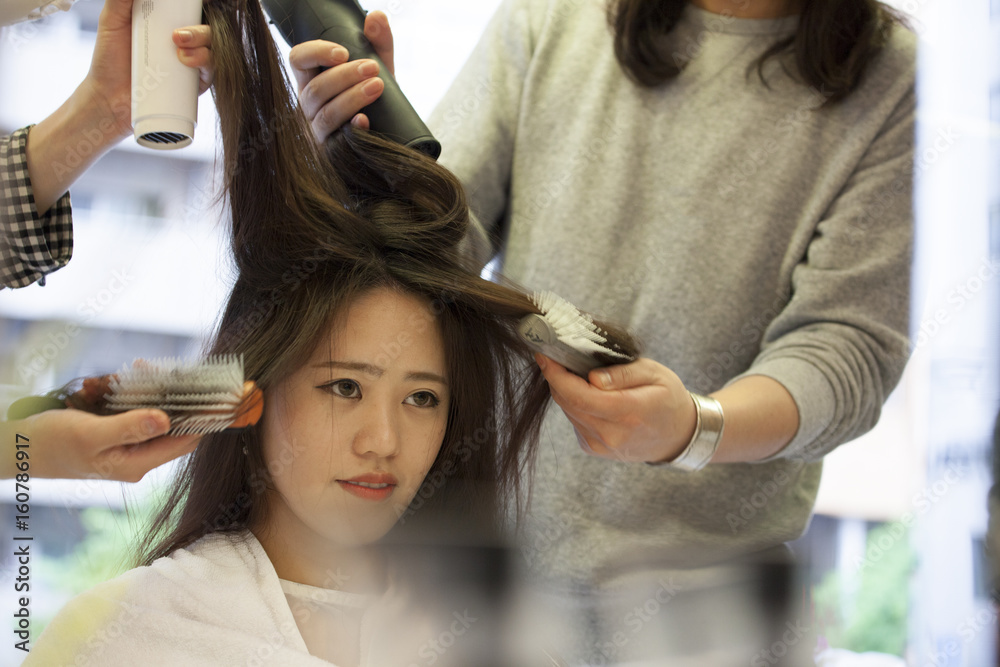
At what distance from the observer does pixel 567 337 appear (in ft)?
1.58

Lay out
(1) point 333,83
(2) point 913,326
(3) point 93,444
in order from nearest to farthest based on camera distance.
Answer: (3) point 93,444 < (1) point 333,83 < (2) point 913,326

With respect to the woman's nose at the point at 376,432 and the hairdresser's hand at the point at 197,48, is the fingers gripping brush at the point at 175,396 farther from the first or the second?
the hairdresser's hand at the point at 197,48

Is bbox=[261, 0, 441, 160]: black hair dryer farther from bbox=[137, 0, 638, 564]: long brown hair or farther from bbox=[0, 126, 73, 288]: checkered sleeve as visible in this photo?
bbox=[0, 126, 73, 288]: checkered sleeve

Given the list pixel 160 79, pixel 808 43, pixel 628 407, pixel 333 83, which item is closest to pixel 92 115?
pixel 160 79

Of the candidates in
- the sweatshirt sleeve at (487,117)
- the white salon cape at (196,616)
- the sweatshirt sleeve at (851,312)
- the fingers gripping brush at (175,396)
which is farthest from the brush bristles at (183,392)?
the sweatshirt sleeve at (851,312)

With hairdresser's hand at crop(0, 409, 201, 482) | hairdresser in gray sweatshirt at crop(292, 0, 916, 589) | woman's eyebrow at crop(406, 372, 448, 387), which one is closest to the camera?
hairdresser's hand at crop(0, 409, 201, 482)

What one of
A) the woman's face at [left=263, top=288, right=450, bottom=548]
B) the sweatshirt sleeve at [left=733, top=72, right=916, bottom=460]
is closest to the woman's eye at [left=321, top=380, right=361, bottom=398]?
the woman's face at [left=263, top=288, right=450, bottom=548]

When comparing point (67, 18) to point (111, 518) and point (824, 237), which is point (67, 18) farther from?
point (824, 237)

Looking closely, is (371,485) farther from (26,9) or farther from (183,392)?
(26,9)

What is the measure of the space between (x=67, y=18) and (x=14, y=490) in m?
0.34

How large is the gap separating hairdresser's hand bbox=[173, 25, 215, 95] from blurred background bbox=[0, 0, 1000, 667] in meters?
0.02

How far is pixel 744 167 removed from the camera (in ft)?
2.13

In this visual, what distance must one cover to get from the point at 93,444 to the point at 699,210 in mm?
495

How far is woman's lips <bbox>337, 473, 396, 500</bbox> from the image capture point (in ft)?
1.66
